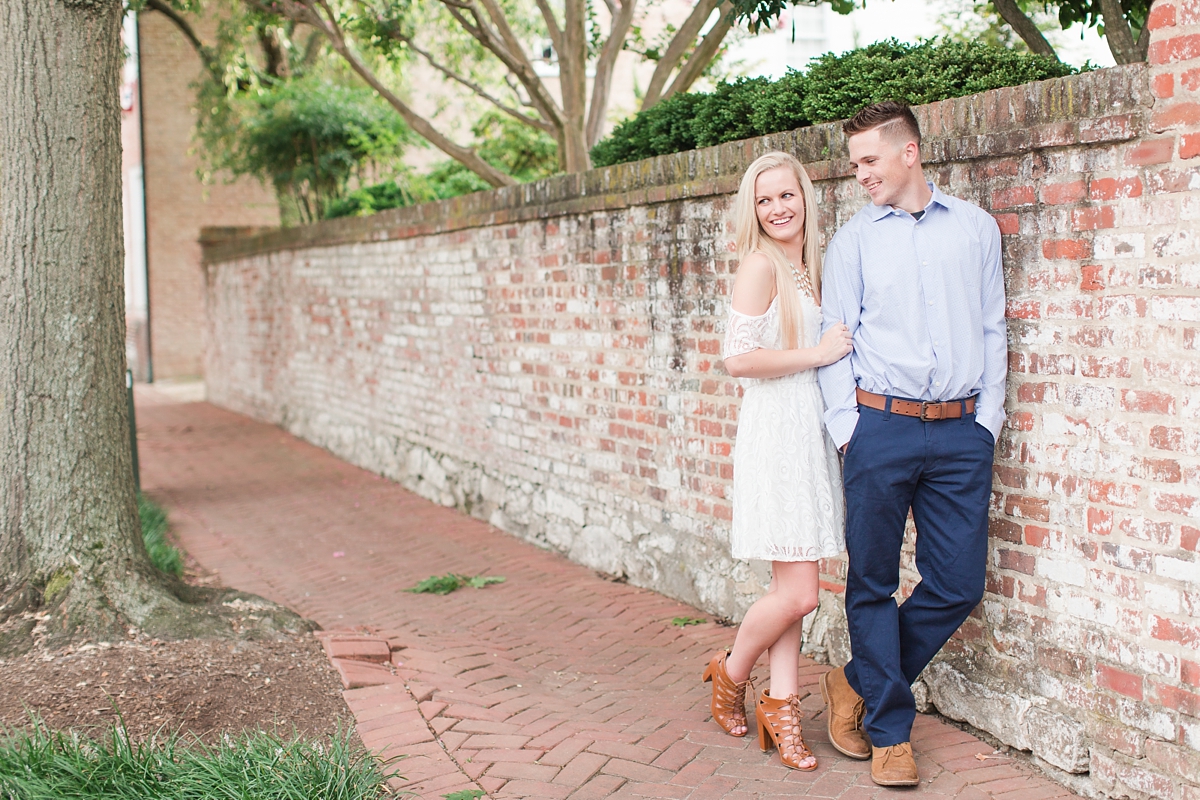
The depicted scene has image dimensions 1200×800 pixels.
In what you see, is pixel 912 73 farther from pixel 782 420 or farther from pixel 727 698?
pixel 727 698

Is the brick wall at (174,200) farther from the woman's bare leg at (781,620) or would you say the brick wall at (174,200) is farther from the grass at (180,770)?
the woman's bare leg at (781,620)

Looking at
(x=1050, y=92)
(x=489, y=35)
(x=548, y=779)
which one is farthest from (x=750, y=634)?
(x=489, y=35)

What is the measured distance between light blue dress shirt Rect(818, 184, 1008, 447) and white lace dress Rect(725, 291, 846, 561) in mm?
105

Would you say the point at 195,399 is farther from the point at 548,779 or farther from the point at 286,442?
the point at 548,779

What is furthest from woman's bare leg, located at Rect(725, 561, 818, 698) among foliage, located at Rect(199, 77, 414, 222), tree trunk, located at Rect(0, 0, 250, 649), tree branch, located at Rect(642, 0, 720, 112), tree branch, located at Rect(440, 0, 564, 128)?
foliage, located at Rect(199, 77, 414, 222)

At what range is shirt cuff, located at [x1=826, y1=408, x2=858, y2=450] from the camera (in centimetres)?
347

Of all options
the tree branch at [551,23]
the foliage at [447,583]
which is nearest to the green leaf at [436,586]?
the foliage at [447,583]

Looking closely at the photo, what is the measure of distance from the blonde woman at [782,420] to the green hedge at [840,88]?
3.06 ft

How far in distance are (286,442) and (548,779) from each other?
9133 millimetres

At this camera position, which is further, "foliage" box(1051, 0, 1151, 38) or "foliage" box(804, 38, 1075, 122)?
"foliage" box(1051, 0, 1151, 38)

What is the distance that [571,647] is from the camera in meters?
5.07

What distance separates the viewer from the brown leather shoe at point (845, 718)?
3662 mm

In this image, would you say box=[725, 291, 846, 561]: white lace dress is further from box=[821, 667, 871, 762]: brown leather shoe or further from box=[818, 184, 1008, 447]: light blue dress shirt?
box=[821, 667, 871, 762]: brown leather shoe

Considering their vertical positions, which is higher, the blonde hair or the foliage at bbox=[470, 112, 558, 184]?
the foliage at bbox=[470, 112, 558, 184]
